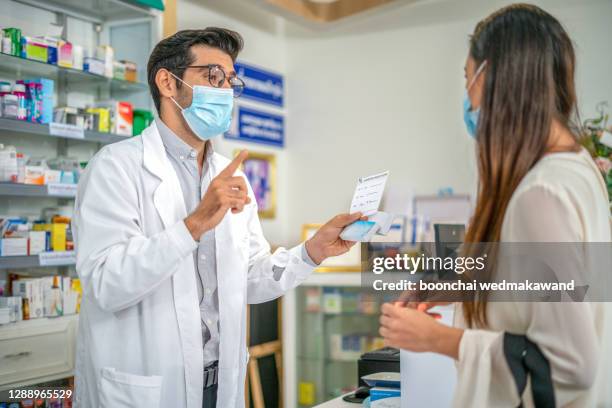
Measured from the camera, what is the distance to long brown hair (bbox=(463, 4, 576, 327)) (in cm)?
138

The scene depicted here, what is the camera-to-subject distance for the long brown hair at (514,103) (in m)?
1.38

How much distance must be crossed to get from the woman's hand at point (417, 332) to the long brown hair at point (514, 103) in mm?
90

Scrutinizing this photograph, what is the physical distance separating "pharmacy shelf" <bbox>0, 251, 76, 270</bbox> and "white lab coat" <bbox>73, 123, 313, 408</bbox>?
41.7 inches

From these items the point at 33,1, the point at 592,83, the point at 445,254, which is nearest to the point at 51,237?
the point at 33,1

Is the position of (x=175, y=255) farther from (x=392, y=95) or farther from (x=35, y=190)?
(x=392, y=95)

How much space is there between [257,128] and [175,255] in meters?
3.78

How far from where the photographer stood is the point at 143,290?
6.32ft

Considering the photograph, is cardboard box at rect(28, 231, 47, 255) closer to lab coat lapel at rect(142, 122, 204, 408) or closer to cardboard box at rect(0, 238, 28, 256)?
cardboard box at rect(0, 238, 28, 256)

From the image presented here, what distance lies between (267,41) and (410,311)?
475 cm

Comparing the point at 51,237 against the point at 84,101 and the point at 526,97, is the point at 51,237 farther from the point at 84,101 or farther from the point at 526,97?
the point at 526,97

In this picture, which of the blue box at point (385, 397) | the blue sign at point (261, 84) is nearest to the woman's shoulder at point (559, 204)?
the blue box at point (385, 397)

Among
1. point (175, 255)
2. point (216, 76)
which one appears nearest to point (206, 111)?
point (216, 76)

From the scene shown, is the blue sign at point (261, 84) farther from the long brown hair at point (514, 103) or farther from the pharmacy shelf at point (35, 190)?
the long brown hair at point (514, 103)

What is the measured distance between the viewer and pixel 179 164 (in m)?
2.36
